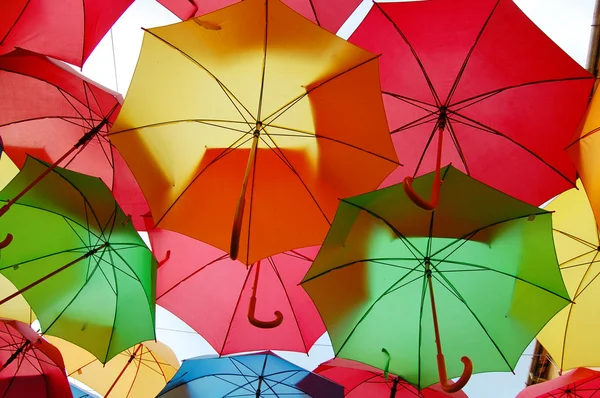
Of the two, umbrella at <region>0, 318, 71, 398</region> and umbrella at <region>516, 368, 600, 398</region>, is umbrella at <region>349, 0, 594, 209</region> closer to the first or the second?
umbrella at <region>516, 368, 600, 398</region>

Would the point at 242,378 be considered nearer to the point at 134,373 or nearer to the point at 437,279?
the point at 134,373

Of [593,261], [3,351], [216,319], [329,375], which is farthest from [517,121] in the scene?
[3,351]

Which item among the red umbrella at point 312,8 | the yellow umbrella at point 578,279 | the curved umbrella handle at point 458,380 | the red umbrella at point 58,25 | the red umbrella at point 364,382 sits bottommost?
the curved umbrella handle at point 458,380

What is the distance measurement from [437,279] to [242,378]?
2208 mm

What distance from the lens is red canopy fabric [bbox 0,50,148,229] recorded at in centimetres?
477

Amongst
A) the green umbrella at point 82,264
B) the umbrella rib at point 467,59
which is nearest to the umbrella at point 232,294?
the green umbrella at point 82,264

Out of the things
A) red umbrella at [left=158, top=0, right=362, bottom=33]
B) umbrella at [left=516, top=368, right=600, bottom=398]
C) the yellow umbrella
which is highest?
red umbrella at [left=158, top=0, right=362, bottom=33]

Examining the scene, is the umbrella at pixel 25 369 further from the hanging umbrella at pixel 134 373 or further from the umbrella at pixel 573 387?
the umbrella at pixel 573 387

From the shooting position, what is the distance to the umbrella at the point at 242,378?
475 centimetres

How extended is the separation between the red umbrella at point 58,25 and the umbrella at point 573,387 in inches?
207

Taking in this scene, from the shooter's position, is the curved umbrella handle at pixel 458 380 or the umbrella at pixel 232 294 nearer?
the curved umbrella handle at pixel 458 380

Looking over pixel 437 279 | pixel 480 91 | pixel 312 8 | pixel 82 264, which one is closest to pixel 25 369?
pixel 82 264

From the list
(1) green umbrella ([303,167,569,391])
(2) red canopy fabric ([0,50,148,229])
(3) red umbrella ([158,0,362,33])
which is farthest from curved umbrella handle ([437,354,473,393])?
(2) red canopy fabric ([0,50,148,229])

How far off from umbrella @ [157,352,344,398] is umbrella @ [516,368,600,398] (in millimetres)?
2181
